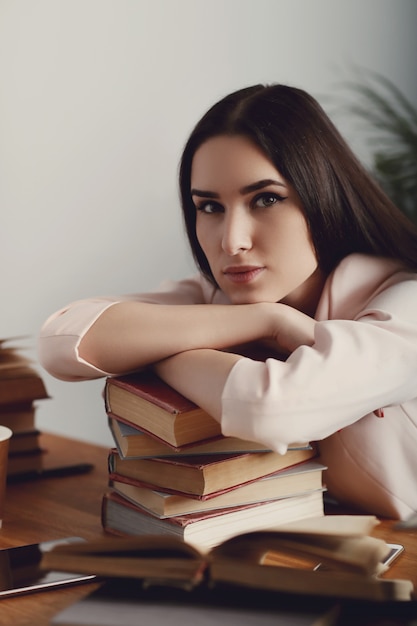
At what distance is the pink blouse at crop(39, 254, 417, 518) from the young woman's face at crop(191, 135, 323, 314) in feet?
0.21

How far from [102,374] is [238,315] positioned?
0.59 ft

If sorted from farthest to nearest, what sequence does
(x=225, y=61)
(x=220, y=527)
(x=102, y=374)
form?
(x=225, y=61), (x=102, y=374), (x=220, y=527)

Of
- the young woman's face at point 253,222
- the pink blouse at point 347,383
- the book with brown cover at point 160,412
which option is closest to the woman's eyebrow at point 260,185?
the young woman's face at point 253,222

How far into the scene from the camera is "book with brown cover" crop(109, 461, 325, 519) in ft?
2.75

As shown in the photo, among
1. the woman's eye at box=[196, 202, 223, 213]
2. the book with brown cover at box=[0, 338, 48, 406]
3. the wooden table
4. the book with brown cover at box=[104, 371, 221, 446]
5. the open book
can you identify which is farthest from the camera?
the book with brown cover at box=[0, 338, 48, 406]

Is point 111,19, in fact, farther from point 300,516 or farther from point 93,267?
point 300,516

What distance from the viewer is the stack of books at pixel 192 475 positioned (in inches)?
32.5

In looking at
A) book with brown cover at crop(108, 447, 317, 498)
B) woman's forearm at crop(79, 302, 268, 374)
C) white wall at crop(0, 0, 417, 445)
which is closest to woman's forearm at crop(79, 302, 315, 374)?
woman's forearm at crop(79, 302, 268, 374)

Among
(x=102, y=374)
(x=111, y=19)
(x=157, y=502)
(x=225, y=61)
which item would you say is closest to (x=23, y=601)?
(x=157, y=502)

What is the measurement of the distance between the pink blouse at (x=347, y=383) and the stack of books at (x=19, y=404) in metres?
0.19

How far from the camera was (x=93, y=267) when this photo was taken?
7.26 ft

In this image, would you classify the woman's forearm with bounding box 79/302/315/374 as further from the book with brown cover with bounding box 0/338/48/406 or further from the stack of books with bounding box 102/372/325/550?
the book with brown cover with bounding box 0/338/48/406

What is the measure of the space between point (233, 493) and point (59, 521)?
0.26 metres

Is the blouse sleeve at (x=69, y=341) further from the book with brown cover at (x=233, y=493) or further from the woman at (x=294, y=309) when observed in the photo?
the book with brown cover at (x=233, y=493)
